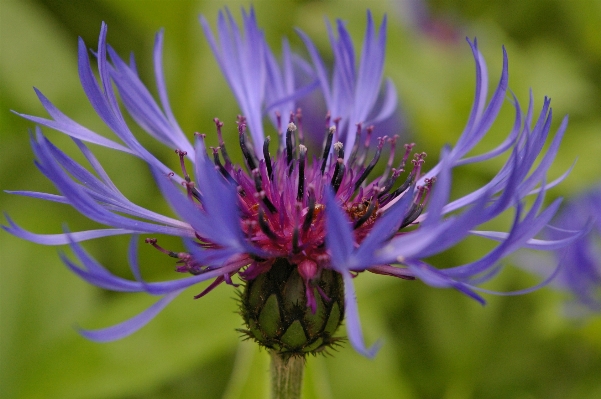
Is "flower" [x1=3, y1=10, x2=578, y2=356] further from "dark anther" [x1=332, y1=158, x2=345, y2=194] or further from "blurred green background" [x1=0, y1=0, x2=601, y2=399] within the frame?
"blurred green background" [x1=0, y1=0, x2=601, y2=399]

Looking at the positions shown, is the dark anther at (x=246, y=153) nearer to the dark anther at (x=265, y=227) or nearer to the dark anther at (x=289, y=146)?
the dark anther at (x=289, y=146)

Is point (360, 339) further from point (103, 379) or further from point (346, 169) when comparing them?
point (103, 379)

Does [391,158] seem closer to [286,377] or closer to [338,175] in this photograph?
[338,175]

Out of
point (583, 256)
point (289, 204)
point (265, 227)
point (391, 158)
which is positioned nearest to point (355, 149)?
point (391, 158)

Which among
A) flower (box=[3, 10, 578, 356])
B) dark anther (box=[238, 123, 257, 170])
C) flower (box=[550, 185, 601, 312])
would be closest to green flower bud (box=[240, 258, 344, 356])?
flower (box=[3, 10, 578, 356])

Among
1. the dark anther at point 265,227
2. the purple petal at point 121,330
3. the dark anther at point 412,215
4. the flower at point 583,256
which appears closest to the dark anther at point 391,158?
the dark anther at point 412,215

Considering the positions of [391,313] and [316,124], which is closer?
[391,313]

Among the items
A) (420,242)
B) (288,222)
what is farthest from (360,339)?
(288,222)
